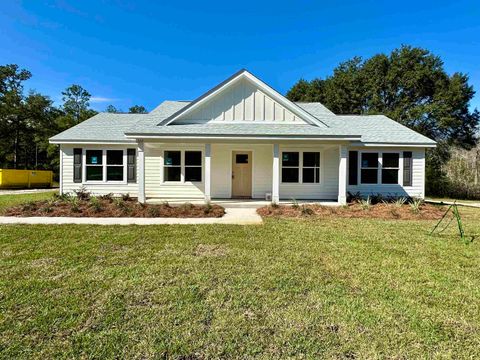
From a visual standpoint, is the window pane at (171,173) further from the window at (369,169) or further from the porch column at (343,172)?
the window at (369,169)

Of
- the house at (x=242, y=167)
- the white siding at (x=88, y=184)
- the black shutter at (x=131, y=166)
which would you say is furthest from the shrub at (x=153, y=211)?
the black shutter at (x=131, y=166)

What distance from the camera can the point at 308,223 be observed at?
8.10 meters

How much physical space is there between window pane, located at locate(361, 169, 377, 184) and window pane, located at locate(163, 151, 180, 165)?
30.1 ft

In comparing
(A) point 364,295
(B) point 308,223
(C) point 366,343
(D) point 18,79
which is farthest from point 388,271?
(D) point 18,79

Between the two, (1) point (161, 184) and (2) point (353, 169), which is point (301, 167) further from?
(1) point (161, 184)

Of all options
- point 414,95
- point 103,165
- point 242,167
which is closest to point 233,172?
point 242,167

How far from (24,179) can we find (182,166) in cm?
1619

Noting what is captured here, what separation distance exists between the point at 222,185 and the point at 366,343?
1111 centimetres

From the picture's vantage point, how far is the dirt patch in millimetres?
5129

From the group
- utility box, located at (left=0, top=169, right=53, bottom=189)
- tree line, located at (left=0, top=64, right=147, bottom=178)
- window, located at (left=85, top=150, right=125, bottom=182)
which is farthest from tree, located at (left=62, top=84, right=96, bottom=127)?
window, located at (left=85, top=150, right=125, bottom=182)

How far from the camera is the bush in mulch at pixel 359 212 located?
30.4 feet

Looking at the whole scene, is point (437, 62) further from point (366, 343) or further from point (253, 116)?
point (366, 343)

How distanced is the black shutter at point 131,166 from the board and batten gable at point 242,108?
11.7 ft

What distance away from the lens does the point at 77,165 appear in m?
13.6
